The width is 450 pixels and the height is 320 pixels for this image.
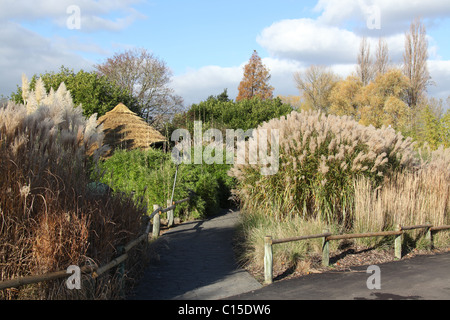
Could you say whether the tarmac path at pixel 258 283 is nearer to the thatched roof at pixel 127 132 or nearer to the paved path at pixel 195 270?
the paved path at pixel 195 270

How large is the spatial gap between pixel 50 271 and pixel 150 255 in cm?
274

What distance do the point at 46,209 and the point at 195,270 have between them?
3153mm

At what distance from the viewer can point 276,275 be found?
6.86m

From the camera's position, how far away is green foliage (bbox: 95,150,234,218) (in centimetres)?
1181

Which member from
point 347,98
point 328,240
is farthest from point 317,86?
point 328,240

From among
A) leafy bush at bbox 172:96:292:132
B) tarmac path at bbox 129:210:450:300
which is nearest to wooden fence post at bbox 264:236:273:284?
tarmac path at bbox 129:210:450:300

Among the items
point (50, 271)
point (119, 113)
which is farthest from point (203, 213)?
point (119, 113)

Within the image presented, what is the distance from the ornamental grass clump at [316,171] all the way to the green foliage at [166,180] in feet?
8.78

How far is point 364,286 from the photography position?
610cm

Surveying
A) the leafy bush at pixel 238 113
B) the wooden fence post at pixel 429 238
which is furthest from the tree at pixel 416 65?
the wooden fence post at pixel 429 238

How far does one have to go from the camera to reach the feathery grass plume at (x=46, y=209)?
15.0ft

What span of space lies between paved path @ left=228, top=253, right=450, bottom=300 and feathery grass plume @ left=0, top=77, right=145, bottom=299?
6.73 ft

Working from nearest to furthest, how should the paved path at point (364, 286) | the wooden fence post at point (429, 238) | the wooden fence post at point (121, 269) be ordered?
the wooden fence post at point (121, 269) → the paved path at point (364, 286) → the wooden fence post at point (429, 238)
